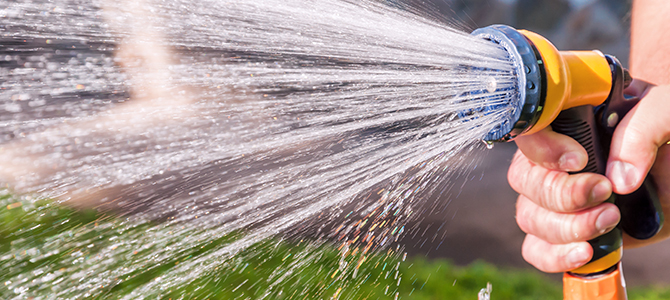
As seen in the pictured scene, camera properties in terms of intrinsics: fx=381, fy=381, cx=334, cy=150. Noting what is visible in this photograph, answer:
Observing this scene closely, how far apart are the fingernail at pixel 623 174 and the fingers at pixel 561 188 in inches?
0.7

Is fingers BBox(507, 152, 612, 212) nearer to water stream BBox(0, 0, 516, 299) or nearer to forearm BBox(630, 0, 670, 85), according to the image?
water stream BBox(0, 0, 516, 299)

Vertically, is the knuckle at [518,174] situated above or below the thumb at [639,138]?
below

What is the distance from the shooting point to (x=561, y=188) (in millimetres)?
753

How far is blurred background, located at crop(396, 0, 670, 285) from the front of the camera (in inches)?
72.3

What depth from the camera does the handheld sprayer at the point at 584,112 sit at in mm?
579

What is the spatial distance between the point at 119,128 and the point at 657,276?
2647 millimetres

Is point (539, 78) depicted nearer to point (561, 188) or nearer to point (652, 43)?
point (561, 188)

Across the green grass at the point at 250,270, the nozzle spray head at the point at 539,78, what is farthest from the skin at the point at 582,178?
the green grass at the point at 250,270

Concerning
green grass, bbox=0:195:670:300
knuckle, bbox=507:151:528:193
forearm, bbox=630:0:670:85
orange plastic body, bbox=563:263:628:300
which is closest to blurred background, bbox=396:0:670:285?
green grass, bbox=0:195:670:300

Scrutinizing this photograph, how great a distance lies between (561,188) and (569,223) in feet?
0.27

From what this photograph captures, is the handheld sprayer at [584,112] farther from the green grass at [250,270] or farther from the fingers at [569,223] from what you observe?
the green grass at [250,270]

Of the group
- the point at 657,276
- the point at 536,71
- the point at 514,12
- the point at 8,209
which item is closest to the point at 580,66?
the point at 536,71

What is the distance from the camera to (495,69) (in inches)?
24.0

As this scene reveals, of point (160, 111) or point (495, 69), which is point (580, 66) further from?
point (160, 111)
